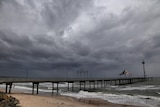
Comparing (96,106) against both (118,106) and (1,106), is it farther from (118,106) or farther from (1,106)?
(1,106)

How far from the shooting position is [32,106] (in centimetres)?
2156

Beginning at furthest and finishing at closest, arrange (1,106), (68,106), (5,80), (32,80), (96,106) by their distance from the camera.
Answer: (32,80)
(5,80)
(96,106)
(68,106)
(1,106)

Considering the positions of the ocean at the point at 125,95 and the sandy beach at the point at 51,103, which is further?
the ocean at the point at 125,95

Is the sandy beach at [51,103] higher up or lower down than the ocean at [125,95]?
higher up

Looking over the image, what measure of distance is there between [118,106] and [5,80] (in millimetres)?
25178

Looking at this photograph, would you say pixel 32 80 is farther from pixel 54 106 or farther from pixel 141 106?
pixel 141 106

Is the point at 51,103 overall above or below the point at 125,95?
above

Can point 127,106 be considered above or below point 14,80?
below

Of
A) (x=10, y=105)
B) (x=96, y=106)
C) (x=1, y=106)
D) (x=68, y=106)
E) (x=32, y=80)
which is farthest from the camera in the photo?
(x=32, y=80)

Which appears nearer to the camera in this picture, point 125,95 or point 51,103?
point 51,103

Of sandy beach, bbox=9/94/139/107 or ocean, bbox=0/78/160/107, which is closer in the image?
sandy beach, bbox=9/94/139/107

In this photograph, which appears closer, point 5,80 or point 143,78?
point 5,80

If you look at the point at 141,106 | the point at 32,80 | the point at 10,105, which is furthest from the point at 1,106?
the point at 32,80

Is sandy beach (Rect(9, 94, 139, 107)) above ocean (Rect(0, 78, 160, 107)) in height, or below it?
above
